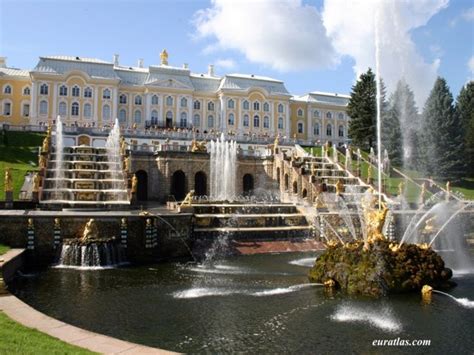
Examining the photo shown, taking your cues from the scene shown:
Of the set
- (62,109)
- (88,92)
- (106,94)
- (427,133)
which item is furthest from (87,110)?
(427,133)

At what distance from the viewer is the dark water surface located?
382 inches

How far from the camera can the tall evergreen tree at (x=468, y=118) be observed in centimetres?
5147

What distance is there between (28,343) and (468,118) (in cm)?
6253

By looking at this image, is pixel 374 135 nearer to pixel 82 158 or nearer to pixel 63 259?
pixel 82 158

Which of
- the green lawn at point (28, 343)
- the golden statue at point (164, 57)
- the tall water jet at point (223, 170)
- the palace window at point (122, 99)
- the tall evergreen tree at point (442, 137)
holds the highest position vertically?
the golden statue at point (164, 57)

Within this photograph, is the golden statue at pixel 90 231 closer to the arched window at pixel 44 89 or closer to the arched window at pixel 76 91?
the arched window at pixel 76 91

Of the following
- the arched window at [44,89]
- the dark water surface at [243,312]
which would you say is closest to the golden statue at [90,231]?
the dark water surface at [243,312]

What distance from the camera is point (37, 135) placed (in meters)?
47.7

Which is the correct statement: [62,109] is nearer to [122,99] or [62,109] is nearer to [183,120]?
[122,99]

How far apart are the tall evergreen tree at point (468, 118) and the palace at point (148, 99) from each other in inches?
886

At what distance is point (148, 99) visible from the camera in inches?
2665

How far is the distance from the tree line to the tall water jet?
18.0 metres

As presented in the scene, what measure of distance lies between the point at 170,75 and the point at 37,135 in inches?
1062

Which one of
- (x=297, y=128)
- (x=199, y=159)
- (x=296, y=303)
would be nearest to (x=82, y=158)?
(x=199, y=159)
